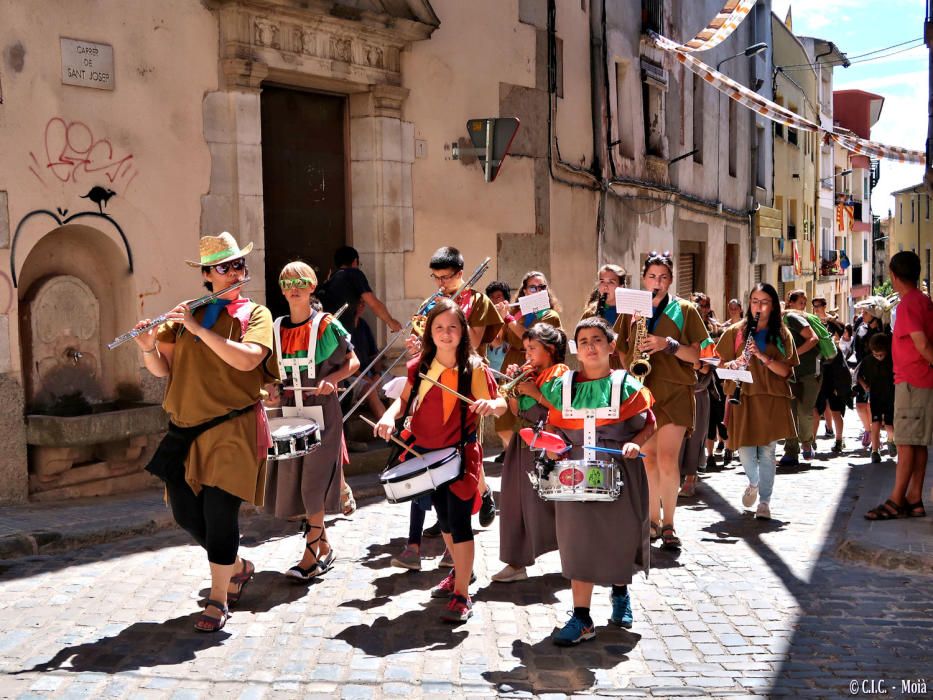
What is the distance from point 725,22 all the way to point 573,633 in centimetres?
1212

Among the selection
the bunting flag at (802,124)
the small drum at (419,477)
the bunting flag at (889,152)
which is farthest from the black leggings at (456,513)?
the bunting flag at (889,152)

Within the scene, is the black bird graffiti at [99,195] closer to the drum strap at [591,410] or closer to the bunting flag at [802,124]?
the drum strap at [591,410]

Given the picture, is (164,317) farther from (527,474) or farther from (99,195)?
(99,195)

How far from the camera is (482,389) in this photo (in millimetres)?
5645

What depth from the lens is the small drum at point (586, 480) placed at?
4.95 metres

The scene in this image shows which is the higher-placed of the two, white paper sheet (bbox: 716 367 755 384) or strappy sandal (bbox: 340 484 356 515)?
white paper sheet (bbox: 716 367 755 384)

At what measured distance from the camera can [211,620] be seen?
5238mm

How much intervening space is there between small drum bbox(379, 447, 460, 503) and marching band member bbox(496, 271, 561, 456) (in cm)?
202

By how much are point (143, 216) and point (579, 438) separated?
4665mm

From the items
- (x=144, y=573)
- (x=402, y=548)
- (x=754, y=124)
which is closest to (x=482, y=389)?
(x=402, y=548)

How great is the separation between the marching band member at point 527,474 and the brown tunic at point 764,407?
2.70 m

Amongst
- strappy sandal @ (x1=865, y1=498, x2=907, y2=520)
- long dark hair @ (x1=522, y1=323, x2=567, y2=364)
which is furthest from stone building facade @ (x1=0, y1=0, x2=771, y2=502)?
strappy sandal @ (x1=865, y1=498, x2=907, y2=520)

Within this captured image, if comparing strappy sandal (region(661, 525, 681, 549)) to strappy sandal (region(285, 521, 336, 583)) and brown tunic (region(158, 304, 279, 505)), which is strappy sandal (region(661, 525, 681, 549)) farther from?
brown tunic (region(158, 304, 279, 505))

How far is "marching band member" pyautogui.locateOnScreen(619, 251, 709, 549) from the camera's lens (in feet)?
22.7
